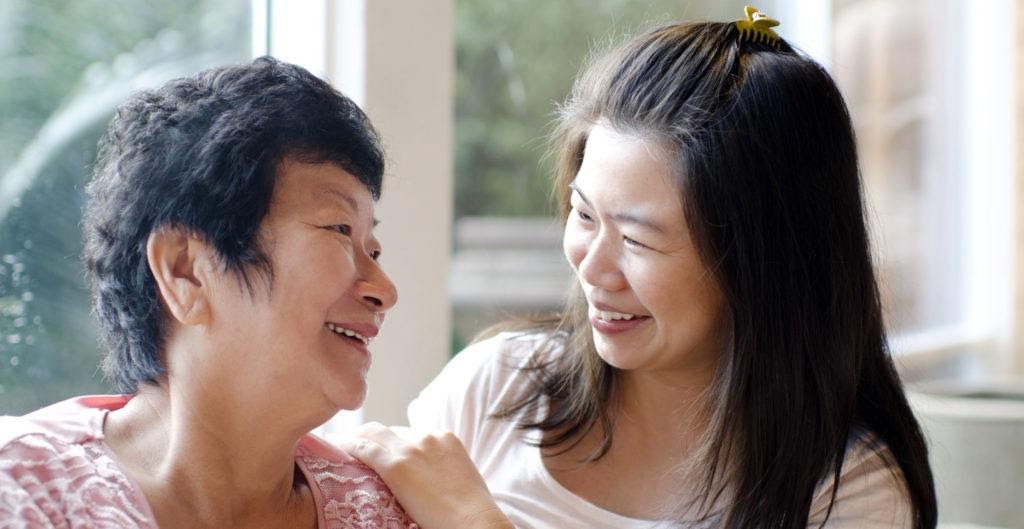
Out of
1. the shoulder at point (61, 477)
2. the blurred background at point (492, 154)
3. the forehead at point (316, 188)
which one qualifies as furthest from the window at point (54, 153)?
the forehead at point (316, 188)

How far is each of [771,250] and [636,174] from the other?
8.5 inches

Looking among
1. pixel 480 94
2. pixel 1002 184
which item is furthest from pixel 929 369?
pixel 480 94

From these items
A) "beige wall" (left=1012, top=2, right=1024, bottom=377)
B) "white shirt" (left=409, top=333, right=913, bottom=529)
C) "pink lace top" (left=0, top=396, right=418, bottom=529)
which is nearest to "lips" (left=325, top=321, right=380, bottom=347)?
"pink lace top" (left=0, top=396, right=418, bottom=529)

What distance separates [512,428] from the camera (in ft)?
5.96

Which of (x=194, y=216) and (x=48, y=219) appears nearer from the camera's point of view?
(x=194, y=216)

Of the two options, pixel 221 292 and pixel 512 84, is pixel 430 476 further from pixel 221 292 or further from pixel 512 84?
pixel 512 84

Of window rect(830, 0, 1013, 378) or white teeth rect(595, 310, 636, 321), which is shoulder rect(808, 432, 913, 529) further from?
window rect(830, 0, 1013, 378)

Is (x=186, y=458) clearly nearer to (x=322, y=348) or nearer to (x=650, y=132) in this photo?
(x=322, y=348)

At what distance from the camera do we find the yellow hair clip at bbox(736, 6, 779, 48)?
1695 millimetres

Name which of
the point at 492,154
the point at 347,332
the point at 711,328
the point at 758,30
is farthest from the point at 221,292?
the point at 492,154

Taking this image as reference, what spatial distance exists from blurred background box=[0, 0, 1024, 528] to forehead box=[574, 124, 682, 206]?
47cm

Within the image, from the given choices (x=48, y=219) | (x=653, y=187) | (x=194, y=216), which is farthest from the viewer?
(x=48, y=219)

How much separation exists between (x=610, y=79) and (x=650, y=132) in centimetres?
15

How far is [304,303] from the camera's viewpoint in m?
1.35
